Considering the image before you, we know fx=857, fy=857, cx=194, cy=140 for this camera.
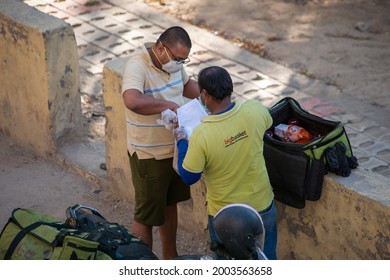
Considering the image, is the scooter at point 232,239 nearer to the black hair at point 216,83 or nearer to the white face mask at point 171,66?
the black hair at point 216,83

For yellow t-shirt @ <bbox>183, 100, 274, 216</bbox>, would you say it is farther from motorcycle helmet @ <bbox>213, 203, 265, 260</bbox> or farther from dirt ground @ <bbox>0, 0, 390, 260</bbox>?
dirt ground @ <bbox>0, 0, 390, 260</bbox>

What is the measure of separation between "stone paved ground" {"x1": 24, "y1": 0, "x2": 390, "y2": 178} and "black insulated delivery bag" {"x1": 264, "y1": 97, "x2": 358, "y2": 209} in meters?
2.35

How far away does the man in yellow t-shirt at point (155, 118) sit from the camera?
5219 mm

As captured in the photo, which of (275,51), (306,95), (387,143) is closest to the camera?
(387,143)

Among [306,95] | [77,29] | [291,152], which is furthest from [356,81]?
[291,152]

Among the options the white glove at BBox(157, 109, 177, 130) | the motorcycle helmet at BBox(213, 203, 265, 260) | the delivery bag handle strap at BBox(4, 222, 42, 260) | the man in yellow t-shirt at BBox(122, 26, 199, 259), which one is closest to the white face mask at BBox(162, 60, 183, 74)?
the man in yellow t-shirt at BBox(122, 26, 199, 259)

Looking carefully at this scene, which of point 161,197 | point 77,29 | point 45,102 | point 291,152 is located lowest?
point 77,29

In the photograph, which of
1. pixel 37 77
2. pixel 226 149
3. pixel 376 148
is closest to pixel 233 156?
pixel 226 149

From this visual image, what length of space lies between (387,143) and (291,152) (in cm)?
317

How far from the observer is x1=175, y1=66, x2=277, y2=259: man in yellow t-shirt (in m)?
4.73

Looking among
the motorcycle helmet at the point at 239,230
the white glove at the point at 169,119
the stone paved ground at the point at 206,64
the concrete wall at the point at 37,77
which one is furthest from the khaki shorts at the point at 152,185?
the stone paved ground at the point at 206,64

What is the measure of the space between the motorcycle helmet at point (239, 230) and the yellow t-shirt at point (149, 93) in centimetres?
148

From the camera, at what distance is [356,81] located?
9.35m
